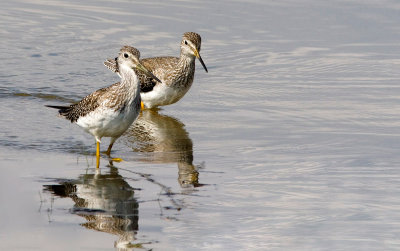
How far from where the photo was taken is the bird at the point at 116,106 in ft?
34.5

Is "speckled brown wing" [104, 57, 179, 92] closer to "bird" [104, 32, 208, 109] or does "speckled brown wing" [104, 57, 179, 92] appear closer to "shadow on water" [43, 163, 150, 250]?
"bird" [104, 32, 208, 109]

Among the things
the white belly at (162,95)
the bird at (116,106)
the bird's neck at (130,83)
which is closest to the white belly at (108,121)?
the bird at (116,106)

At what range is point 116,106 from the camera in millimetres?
10477

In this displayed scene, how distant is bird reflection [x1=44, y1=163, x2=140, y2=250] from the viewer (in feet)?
26.2

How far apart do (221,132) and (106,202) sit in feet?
12.7

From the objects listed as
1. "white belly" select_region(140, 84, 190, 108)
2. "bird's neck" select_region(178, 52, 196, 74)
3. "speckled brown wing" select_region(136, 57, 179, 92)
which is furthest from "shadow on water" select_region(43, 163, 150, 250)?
"bird's neck" select_region(178, 52, 196, 74)

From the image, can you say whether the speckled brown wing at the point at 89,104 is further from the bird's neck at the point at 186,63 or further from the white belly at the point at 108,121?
the bird's neck at the point at 186,63

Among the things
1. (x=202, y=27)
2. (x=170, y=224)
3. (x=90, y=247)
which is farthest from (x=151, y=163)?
(x=202, y=27)

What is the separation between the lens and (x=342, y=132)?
1231 centimetres

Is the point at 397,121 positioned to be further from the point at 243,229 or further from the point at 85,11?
the point at 85,11

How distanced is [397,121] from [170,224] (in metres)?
5.88

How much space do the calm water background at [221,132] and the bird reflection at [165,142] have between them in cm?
4

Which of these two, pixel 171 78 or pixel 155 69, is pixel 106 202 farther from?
pixel 155 69

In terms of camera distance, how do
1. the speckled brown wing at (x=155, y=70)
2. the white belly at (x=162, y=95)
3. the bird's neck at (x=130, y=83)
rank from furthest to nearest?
the speckled brown wing at (x=155, y=70)
the white belly at (x=162, y=95)
the bird's neck at (x=130, y=83)
